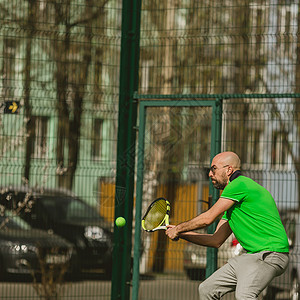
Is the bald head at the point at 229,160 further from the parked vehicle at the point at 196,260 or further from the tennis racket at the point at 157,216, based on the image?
the parked vehicle at the point at 196,260

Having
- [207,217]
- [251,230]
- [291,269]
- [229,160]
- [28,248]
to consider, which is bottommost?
[291,269]

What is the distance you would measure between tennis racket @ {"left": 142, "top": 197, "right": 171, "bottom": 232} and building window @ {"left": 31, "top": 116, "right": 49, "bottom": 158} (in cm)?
274

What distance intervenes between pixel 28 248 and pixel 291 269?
325 centimetres

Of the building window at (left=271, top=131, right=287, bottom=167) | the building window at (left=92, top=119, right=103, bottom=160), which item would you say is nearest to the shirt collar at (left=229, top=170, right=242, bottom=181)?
the building window at (left=271, top=131, right=287, bottom=167)

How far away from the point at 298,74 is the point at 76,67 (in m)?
2.73

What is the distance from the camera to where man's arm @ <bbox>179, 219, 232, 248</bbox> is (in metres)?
7.14

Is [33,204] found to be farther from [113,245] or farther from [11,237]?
[113,245]

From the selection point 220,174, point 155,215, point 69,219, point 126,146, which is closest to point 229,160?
point 220,174

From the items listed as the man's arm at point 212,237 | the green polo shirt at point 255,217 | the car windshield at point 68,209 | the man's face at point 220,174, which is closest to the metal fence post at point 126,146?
the car windshield at point 68,209

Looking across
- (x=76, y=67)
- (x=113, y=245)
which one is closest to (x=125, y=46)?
(x=76, y=67)

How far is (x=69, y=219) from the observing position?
413 inches

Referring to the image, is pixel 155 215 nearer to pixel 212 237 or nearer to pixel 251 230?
pixel 212 237

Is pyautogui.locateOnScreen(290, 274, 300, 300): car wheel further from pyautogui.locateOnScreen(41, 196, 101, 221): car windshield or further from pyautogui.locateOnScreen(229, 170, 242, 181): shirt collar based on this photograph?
pyautogui.locateOnScreen(229, 170, 242, 181): shirt collar

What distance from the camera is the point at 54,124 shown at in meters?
9.91
